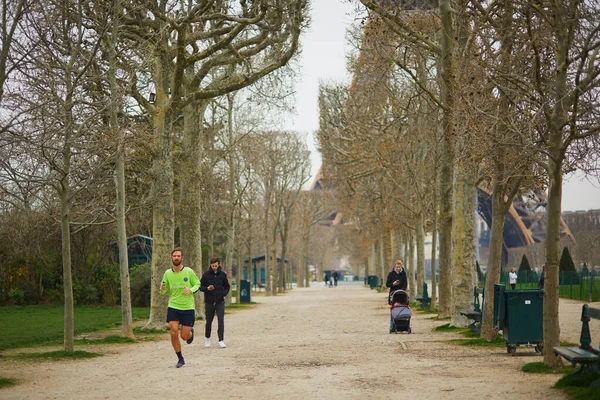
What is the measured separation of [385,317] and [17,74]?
57.6ft

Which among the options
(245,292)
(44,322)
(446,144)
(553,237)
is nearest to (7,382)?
(553,237)

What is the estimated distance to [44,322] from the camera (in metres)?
26.7

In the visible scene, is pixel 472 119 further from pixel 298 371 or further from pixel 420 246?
pixel 420 246

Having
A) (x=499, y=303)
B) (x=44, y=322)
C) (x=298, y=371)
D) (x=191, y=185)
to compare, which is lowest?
(x=44, y=322)

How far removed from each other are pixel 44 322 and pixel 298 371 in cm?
1548

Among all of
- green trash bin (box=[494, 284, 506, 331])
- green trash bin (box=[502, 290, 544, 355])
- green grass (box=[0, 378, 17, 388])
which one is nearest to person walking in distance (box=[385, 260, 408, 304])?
green trash bin (box=[494, 284, 506, 331])

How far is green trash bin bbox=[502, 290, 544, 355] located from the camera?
14875 millimetres

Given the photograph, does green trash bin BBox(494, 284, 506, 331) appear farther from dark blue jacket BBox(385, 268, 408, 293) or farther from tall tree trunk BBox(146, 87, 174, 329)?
tall tree trunk BBox(146, 87, 174, 329)

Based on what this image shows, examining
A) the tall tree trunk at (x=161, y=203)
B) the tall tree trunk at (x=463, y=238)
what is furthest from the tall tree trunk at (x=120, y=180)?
the tall tree trunk at (x=463, y=238)

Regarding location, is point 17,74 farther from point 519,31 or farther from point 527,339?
point 527,339

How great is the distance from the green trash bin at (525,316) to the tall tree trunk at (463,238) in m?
7.03

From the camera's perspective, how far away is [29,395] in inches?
443

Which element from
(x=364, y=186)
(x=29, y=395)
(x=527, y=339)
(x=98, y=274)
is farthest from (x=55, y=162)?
(x=364, y=186)

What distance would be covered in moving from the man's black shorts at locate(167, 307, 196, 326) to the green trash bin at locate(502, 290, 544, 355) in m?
5.30
